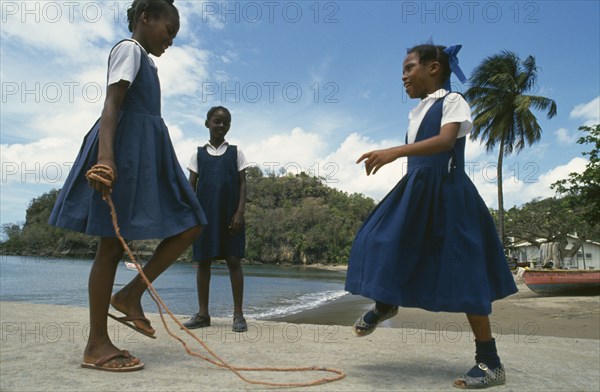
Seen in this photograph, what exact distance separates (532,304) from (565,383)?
36.1 ft

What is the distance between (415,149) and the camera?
219cm

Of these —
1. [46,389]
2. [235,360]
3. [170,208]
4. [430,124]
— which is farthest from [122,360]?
[430,124]

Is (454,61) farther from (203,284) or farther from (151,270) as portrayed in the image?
(203,284)

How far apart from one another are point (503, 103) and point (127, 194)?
26.2 m

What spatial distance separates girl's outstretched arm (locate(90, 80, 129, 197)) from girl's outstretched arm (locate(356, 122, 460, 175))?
1.16 meters

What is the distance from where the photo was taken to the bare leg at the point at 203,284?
413 cm

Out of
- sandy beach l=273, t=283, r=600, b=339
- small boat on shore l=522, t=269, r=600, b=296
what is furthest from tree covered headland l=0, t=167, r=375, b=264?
sandy beach l=273, t=283, r=600, b=339

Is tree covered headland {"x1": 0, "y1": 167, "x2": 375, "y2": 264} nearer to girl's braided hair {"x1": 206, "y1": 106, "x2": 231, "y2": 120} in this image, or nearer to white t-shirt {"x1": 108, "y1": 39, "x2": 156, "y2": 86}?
girl's braided hair {"x1": 206, "y1": 106, "x2": 231, "y2": 120}

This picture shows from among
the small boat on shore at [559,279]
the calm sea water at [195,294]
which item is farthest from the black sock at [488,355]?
the small boat on shore at [559,279]

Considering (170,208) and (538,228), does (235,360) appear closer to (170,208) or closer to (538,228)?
(170,208)

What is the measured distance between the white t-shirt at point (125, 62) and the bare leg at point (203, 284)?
86.1 inches

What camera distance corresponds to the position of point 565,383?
2293mm

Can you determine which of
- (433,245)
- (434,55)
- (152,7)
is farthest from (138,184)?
(434,55)

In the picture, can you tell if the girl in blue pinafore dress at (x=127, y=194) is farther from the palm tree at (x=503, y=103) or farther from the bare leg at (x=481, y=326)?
the palm tree at (x=503, y=103)
